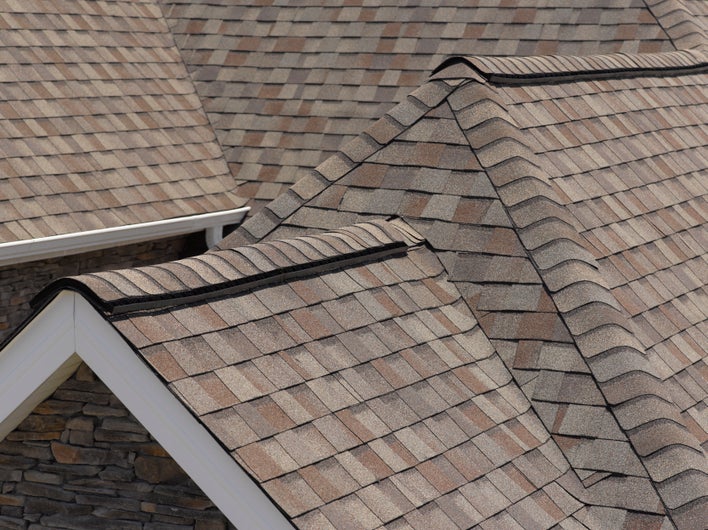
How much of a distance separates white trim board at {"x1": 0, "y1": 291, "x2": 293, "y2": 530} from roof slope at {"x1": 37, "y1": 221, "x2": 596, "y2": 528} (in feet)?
0.26

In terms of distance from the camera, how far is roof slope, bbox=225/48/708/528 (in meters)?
→ 5.76

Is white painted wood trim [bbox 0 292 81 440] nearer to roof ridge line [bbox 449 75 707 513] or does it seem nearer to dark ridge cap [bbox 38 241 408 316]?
dark ridge cap [bbox 38 241 408 316]

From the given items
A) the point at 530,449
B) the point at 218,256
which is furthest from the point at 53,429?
the point at 530,449

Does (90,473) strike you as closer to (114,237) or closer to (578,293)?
(578,293)

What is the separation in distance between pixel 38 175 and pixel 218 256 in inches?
164

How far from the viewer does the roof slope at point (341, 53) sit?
37.2 ft

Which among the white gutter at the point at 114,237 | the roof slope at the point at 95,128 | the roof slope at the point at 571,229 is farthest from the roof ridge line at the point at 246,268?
the roof slope at the point at 95,128

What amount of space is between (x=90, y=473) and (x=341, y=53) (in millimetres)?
7152

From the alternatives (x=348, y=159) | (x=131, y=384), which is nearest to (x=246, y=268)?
(x=131, y=384)

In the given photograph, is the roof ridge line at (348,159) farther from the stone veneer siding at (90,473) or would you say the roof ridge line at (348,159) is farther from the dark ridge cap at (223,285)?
the stone veneer siding at (90,473)

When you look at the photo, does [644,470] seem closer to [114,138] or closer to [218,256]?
[218,256]

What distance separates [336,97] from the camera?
11.6 m

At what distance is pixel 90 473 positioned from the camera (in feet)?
18.4

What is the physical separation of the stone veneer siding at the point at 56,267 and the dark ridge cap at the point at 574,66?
3192 millimetres
